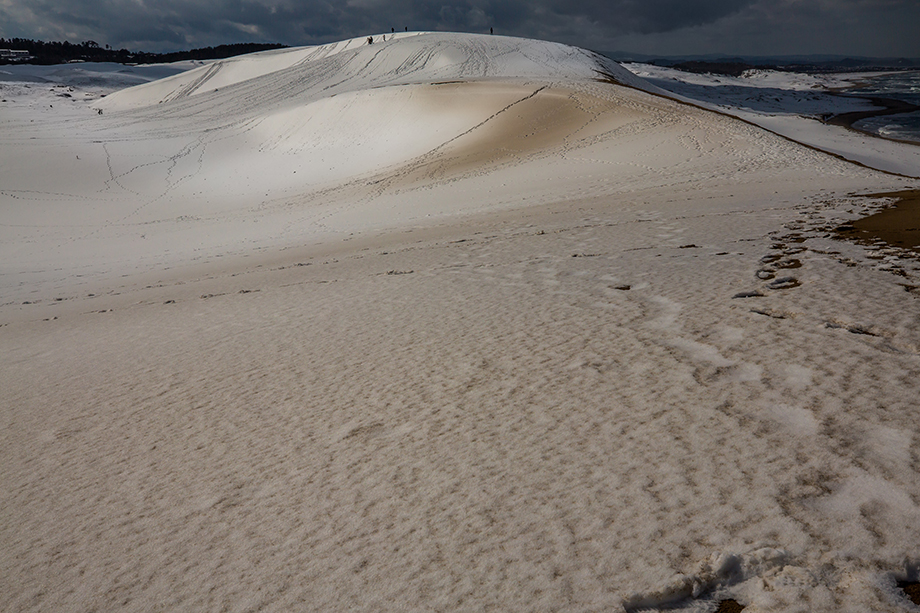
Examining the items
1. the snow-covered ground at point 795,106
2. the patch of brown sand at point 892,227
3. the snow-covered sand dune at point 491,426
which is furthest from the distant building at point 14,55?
the patch of brown sand at point 892,227

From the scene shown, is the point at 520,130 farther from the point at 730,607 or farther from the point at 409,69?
the point at 730,607

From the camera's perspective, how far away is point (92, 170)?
55.7 ft

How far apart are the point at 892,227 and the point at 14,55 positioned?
74.5 metres

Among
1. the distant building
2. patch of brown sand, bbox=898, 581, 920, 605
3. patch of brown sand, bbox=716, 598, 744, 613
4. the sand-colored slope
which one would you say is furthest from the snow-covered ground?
the distant building

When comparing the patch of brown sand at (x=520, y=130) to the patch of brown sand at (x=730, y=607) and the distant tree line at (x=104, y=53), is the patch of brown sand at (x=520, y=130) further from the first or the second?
the distant tree line at (x=104, y=53)

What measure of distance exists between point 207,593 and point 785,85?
68.5 meters

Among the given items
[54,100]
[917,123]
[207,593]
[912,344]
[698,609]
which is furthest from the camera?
[54,100]

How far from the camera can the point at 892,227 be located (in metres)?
4.36

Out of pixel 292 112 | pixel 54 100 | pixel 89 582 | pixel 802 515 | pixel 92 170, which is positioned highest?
pixel 54 100

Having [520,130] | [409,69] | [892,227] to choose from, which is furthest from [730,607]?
[409,69]

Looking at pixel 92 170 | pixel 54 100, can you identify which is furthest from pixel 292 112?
pixel 54 100

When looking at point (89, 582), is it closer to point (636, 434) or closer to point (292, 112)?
point (636, 434)

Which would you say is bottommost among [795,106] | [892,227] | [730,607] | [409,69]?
[730,607]

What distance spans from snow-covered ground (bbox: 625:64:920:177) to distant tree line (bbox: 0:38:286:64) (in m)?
40.6
